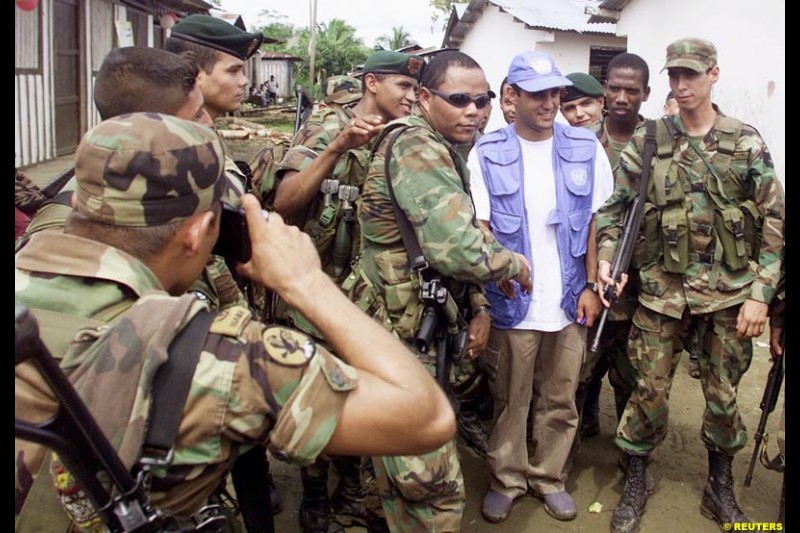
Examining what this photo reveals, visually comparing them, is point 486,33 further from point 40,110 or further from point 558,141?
point 558,141

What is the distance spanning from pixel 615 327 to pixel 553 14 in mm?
12423

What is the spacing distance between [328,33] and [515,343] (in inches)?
1673

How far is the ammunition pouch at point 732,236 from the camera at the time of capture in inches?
129

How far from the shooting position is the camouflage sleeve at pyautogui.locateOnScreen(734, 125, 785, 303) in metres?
3.18

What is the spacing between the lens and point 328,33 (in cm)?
4322

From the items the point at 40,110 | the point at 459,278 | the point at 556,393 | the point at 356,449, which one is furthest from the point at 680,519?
the point at 40,110

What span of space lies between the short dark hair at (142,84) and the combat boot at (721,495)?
9.56 feet

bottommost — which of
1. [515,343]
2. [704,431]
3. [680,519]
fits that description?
[680,519]

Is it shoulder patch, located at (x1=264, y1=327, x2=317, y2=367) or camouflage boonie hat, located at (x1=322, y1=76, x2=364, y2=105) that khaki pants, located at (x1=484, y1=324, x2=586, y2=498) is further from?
shoulder patch, located at (x1=264, y1=327, x2=317, y2=367)

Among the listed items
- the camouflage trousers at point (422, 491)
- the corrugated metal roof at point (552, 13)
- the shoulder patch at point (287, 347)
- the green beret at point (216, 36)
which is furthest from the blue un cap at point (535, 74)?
the corrugated metal roof at point (552, 13)

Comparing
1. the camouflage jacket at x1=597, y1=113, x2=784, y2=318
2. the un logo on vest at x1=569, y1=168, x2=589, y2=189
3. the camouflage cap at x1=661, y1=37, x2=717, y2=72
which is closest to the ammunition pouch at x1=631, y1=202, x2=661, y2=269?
the camouflage jacket at x1=597, y1=113, x2=784, y2=318

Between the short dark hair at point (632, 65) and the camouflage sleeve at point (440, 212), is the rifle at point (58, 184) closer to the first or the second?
the camouflage sleeve at point (440, 212)

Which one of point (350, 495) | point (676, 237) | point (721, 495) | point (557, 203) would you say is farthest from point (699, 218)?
point (350, 495)

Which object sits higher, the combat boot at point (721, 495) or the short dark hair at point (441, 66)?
the short dark hair at point (441, 66)
